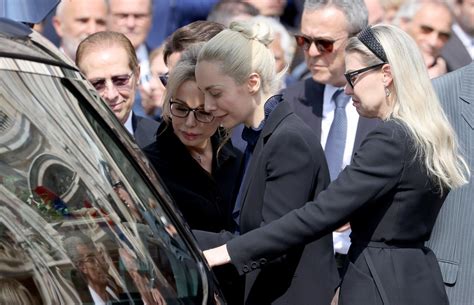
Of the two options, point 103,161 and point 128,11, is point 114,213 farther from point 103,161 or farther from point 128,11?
point 128,11

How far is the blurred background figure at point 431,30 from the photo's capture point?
7051 mm

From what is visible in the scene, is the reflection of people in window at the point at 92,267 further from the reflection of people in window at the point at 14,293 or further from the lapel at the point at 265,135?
the lapel at the point at 265,135

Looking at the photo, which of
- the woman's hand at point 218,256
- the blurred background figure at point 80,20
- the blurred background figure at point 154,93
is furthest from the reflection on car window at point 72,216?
the blurred background figure at point 80,20

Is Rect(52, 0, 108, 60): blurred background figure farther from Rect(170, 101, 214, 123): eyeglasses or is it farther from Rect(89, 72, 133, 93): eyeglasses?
Rect(170, 101, 214, 123): eyeglasses

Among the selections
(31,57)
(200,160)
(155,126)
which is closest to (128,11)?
(155,126)

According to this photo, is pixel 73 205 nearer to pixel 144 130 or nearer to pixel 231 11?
pixel 144 130

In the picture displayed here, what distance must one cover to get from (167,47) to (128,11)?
1.99 meters

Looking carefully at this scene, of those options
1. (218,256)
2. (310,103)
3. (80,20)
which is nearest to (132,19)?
(80,20)

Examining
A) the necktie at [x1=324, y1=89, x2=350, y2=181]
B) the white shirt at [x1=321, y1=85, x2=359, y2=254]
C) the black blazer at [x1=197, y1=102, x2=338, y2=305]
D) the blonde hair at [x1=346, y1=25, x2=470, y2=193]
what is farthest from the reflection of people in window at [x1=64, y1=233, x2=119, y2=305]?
the necktie at [x1=324, y1=89, x2=350, y2=181]

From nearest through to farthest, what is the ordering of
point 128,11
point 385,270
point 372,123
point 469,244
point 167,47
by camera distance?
point 385,270 < point 469,244 < point 167,47 < point 372,123 < point 128,11

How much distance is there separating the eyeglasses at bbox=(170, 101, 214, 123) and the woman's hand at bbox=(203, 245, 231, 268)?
0.92 metres

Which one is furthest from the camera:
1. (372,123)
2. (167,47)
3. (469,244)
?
(372,123)

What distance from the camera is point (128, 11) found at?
283 inches

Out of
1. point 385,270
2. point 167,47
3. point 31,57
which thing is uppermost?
point 31,57
